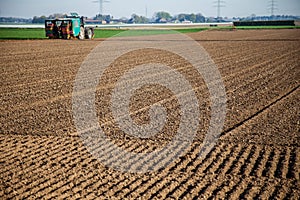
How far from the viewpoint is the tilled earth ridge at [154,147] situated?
496 centimetres

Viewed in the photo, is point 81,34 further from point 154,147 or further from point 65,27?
point 154,147

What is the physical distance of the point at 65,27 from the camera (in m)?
31.0

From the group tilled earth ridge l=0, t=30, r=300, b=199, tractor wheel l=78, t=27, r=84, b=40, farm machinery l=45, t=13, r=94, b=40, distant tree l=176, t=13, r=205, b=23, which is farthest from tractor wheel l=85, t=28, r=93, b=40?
distant tree l=176, t=13, r=205, b=23

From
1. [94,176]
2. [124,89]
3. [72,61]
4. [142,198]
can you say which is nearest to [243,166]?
[142,198]

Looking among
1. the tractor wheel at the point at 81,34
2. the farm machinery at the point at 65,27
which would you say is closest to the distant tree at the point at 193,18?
the tractor wheel at the point at 81,34

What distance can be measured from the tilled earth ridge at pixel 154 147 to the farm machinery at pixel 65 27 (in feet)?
63.7

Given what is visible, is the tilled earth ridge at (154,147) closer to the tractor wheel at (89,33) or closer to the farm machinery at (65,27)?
the farm machinery at (65,27)

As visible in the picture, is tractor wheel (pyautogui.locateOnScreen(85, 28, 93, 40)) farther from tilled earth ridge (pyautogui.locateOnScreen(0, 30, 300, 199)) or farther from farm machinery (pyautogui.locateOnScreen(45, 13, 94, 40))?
tilled earth ridge (pyautogui.locateOnScreen(0, 30, 300, 199))

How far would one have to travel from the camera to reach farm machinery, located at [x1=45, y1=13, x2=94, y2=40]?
102 feet

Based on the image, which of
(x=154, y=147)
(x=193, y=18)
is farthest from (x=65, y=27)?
(x=193, y=18)

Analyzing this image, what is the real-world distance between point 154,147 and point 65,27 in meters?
26.3

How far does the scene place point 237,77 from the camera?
13.1 metres

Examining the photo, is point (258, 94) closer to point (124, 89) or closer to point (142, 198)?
point (124, 89)

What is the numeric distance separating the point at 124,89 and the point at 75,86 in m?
1.67
